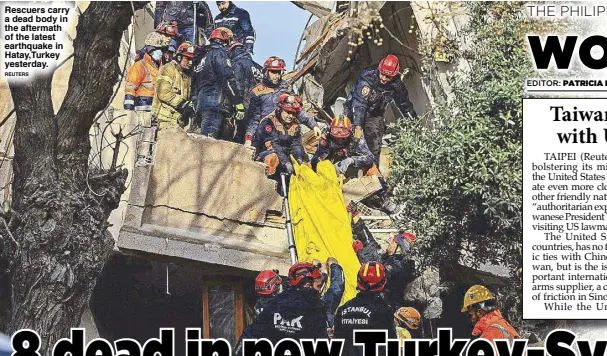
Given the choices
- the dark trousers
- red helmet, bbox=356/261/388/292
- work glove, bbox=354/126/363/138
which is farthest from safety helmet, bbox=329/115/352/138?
red helmet, bbox=356/261/388/292

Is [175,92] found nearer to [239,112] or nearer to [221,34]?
[239,112]

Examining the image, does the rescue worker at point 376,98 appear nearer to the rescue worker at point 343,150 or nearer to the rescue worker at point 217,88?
the rescue worker at point 343,150

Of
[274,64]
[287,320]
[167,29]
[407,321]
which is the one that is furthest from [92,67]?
[407,321]

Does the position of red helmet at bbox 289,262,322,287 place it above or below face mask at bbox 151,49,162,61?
below

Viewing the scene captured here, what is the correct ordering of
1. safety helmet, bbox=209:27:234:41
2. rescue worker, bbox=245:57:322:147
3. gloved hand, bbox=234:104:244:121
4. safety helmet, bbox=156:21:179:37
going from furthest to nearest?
safety helmet, bbox=156:21:179:37 < safety helmet, bbox=209:27:234:41 < gloved hand, bbox=234:104:244:121 < rescue worker, bbox=245:57:322:147

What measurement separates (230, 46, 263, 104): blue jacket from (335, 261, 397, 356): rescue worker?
3248 mm

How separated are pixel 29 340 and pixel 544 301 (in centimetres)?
476

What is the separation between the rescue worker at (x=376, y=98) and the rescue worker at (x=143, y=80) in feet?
7.48

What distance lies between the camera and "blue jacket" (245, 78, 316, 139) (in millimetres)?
17016

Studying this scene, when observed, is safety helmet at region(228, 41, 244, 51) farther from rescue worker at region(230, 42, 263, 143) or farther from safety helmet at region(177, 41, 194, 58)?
safety helmet at region(177, 41, 194, 58)

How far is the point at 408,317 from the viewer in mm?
15305

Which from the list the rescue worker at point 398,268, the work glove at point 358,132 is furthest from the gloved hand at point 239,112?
the rescue worker at point 398,268

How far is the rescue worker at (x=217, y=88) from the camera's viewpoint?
A: 56.3 feet

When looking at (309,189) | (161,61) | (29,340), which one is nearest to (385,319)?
(309,189)
